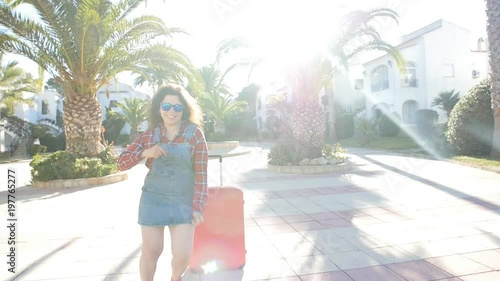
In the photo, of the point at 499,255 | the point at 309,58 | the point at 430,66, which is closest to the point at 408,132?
the point at 430,66

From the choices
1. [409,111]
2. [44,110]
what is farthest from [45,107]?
[409,111]

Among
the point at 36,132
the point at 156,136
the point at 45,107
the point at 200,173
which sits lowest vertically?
the point at 200,173

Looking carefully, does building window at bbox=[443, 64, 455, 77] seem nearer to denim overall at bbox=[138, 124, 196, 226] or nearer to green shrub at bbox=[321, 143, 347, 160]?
green shrub at bbox=[321, 143, 347, 160]

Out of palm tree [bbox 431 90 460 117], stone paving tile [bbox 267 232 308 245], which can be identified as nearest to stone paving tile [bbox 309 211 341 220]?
stone paving tile [bbox 267 232 308 245]

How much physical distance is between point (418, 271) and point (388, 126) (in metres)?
23.9

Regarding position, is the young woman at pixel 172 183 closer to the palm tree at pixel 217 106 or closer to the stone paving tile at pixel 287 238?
the stone paving tile at pixel 287 238

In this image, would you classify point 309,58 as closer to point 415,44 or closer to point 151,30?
point 151,30

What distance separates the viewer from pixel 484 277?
10.3 feet

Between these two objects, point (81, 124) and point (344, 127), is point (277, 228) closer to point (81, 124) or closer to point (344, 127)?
point (81, 124)

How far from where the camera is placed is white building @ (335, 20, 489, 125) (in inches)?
1053

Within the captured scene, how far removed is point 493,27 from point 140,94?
148ft

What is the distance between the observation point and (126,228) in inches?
203

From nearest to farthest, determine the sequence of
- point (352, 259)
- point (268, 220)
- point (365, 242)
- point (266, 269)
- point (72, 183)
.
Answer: point (266, 269)
point (352, 259)
point (365, 242)
point (268, 220)
point (72, 183)

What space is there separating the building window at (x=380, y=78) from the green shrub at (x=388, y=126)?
3602 millimetres
